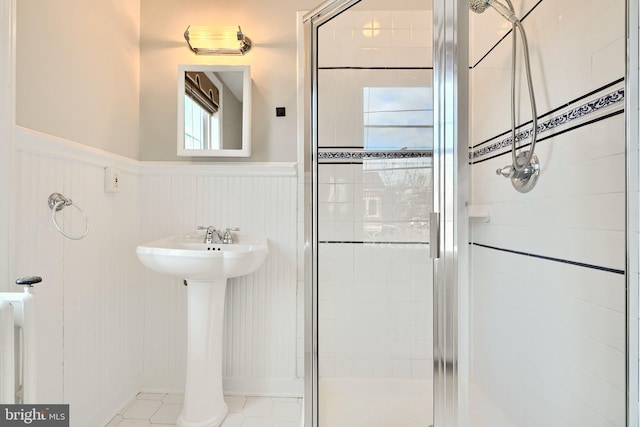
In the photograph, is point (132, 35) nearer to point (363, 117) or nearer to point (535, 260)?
point (363, 117)

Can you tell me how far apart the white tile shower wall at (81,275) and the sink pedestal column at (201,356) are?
1.27 feet

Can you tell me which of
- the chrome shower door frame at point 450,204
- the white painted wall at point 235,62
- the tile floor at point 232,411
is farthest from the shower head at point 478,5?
the tile floor at point 232,411

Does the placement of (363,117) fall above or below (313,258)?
above

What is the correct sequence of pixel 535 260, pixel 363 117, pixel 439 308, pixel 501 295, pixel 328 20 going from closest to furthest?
pixel 439 308 → pixel 535 260 → pixel 501 295 → pixel 328 20 → pixel 363 117

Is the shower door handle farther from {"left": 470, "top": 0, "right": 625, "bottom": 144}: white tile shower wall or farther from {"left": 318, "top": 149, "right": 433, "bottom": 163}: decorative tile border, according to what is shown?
{"left": 318, "top": 149, "right": 433, "bottom": 163}: decorative tile border

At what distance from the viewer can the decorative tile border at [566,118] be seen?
81cm

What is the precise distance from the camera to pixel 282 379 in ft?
5.71

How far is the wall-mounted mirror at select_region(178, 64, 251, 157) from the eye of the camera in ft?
5.64

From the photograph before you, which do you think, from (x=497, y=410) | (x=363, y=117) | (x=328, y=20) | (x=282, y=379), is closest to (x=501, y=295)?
(x=497, y=410)

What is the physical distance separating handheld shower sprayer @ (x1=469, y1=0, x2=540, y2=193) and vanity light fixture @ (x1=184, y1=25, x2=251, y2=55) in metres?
1.20

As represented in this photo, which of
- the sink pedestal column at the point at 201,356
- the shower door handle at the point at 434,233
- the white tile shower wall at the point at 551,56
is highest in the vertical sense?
the white tile shower wall at the point at 551,56

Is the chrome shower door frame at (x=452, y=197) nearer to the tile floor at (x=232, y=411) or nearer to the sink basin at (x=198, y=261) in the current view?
the sink basin at (x=198, y=261)

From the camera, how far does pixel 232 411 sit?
5.23 ft

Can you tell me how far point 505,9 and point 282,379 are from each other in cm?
191
